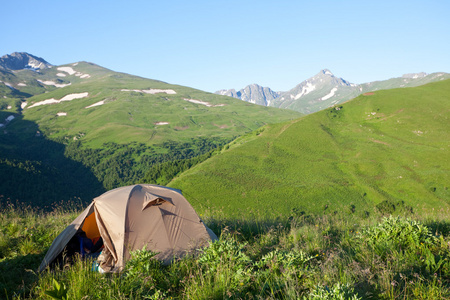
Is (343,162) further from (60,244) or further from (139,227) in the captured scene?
(60,244)

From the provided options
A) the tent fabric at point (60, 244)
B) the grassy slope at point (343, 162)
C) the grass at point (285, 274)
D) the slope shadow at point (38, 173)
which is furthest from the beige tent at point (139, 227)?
the slope shadow at point (38, 173)

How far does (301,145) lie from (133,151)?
107074mm

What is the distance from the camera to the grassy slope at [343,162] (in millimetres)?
59719

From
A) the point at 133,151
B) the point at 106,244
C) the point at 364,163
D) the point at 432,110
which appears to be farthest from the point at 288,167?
the point at 133,151

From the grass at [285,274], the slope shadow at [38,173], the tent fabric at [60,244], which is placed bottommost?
the slope shadow at [38,173]

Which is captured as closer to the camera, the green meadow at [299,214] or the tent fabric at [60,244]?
the green meadow at [299,214]

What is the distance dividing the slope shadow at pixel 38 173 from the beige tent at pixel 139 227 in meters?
56.5

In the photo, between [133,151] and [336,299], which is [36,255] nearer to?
[336,299]

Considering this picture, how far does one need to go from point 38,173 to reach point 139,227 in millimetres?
130896

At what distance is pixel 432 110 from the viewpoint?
90562 mm

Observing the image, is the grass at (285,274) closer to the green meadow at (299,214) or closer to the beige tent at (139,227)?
the green meadow at (299,214)

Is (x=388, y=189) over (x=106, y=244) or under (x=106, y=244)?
under

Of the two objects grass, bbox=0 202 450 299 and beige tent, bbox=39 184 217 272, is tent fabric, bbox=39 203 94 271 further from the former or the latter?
grass, bbox=0 202 450 299

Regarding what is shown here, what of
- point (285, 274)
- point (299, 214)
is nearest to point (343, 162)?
point (299, 214)
